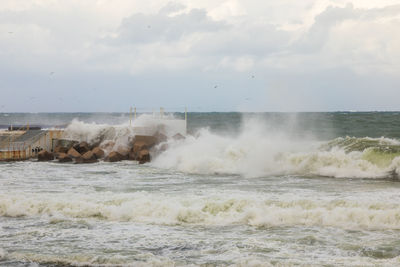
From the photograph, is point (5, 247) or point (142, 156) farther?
point (142, 156)

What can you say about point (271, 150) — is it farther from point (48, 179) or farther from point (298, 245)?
point (298, 245)

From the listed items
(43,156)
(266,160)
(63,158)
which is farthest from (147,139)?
(266,160)

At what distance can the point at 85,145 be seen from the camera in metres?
26.9

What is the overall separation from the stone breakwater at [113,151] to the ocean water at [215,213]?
143 inches

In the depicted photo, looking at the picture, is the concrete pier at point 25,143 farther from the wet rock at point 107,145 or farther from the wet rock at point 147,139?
the wet rock at point 147,139

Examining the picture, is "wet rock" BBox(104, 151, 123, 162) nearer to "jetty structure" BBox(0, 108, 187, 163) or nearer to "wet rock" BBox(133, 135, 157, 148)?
"jetty structure" BBox(0, 108, 187, 163)

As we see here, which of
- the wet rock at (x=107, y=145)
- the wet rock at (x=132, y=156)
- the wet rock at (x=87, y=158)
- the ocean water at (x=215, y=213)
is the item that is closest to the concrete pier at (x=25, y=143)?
the wet rock at (x=107, y=145)

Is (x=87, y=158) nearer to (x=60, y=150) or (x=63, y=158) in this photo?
(x=63, y=158)

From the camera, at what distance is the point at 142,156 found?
23.4 m

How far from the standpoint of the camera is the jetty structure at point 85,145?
80.5ft

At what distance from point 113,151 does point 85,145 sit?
3.15m

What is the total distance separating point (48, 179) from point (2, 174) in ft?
9.13

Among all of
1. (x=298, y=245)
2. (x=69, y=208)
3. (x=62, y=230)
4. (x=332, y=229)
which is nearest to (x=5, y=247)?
(x=62, y=230)

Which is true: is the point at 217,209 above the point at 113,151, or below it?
below
